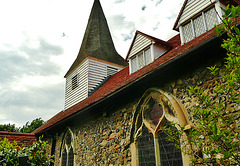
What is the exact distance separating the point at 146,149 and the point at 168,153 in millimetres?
821

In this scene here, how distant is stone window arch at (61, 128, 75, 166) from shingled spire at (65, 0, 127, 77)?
17.6 feet

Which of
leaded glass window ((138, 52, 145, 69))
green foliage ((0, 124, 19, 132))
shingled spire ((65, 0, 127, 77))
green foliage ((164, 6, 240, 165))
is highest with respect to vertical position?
shingled spire ((65, 0, 127, 77))

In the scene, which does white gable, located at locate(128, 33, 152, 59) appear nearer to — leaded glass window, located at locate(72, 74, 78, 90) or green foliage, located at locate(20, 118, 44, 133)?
leaded glass window, located at locate(72, 74, 78, 90)

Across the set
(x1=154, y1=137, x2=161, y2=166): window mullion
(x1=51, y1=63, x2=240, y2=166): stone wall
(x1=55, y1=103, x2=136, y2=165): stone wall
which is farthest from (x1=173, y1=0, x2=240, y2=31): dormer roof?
(x1=154, y1=137, x2=161, y2=166): window mullion

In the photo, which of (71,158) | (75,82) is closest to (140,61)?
(71,158)

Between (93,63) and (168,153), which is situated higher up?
(93,63)

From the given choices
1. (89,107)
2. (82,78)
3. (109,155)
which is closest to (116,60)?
(82,78)

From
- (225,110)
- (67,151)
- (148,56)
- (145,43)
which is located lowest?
(67,151)

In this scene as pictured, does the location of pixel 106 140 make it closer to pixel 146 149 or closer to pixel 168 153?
pixel 146 149

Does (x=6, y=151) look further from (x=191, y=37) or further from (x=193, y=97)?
(x=191, y=37)

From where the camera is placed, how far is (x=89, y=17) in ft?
54.3

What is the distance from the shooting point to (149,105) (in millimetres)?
5910

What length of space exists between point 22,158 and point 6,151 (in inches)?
12.5

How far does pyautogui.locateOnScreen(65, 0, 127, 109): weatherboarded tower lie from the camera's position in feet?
41.0
